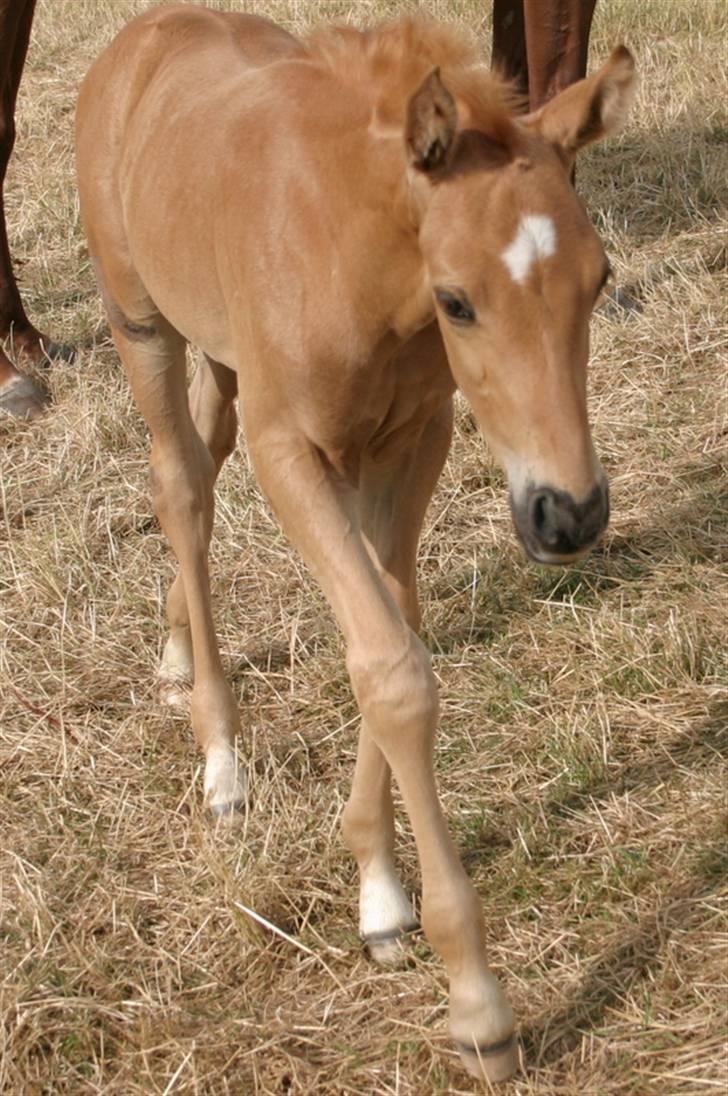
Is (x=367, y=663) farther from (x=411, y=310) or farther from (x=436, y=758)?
(x=436, y=758)

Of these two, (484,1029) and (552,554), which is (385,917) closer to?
(484,1029)

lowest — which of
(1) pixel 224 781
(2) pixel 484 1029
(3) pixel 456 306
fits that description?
(1) pixel 224 781

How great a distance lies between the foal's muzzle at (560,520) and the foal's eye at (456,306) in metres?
0.29

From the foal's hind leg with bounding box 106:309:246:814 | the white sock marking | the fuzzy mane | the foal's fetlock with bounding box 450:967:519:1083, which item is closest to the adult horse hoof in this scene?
the foal's hind leg with bounding box 106:309:246:814

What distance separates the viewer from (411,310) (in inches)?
110

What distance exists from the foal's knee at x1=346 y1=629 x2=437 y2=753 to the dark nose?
0.40 metres

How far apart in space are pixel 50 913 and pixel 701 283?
11.5 ft

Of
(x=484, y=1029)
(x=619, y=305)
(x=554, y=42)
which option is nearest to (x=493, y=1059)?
(x=484, y=1029)

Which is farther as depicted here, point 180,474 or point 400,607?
point 180,474

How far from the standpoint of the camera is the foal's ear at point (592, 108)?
8.83 feet

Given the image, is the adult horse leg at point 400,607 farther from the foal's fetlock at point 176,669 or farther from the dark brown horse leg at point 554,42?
the dark brown horse leg at point 554,42

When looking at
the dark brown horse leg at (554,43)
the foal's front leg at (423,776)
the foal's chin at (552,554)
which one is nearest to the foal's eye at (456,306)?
the foal's chin at (552,554)

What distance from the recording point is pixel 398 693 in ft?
9.05

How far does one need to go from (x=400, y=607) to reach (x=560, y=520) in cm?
86
